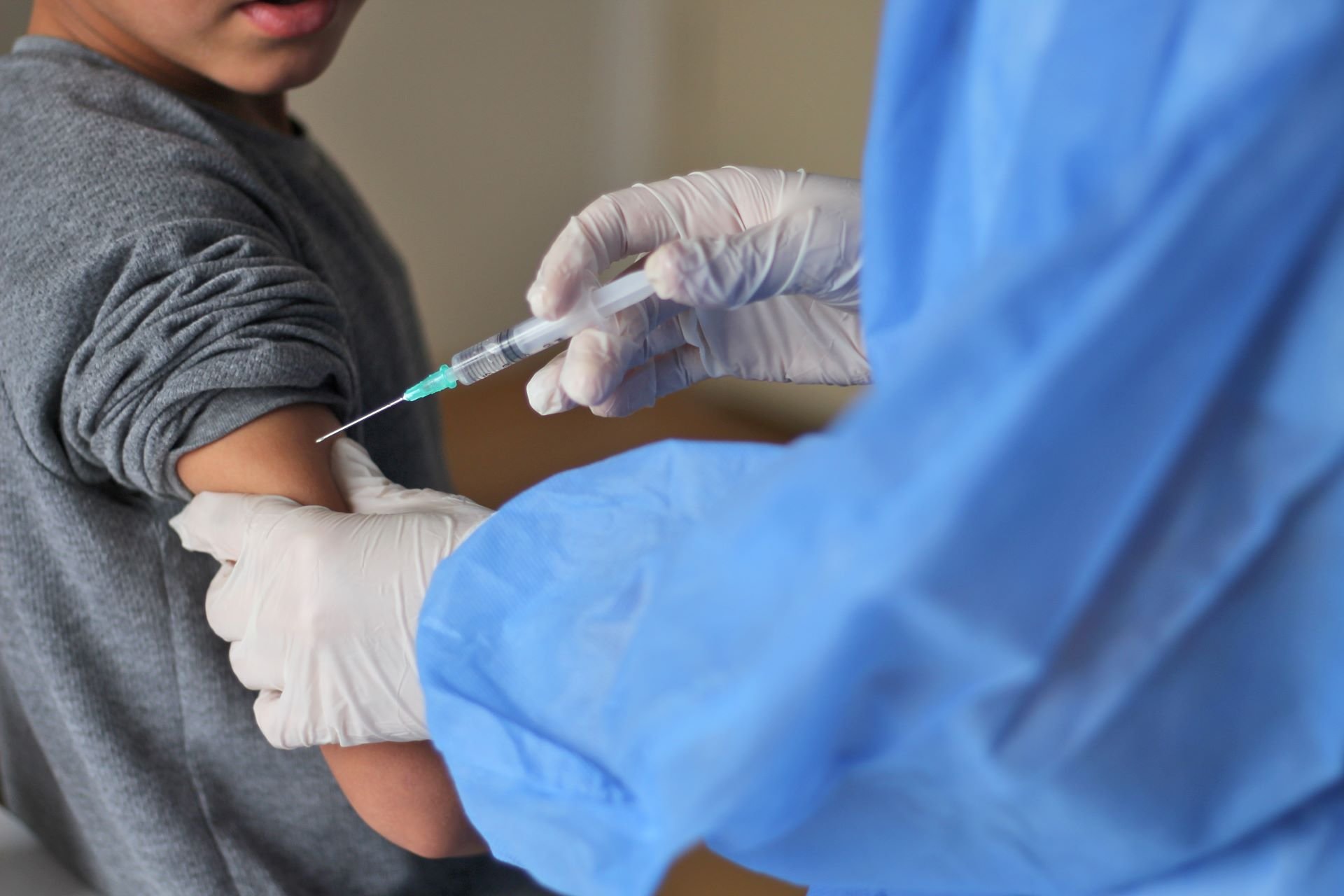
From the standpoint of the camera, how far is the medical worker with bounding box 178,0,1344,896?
360 mm

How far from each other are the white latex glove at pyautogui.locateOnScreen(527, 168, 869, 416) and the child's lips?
387mm

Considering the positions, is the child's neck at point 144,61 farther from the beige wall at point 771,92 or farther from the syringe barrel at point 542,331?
the beige wall at point 771,92

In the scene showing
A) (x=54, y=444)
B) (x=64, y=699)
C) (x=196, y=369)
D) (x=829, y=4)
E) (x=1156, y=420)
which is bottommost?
(x=64, y=699)

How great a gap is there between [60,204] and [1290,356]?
79cm

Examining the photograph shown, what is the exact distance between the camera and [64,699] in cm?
92

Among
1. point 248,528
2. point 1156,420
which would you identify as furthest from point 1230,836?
point 248,528

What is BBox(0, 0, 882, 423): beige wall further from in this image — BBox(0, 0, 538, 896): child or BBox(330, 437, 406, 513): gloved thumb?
BBox(330, 437, 406, 513): gloved thumb

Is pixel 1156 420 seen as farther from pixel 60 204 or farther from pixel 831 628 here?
pixel 60 204

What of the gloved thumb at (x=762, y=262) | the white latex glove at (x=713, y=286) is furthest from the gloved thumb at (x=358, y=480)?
the gloved thumb at (x=762, y=262)

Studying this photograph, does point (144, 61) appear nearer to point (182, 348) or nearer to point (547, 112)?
point (182, 348)

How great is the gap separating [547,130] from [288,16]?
2315mm

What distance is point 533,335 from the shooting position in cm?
74

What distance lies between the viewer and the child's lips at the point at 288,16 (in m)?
0.94

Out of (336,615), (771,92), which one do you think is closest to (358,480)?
(336,615)
